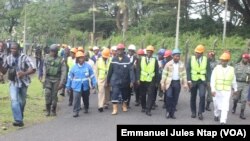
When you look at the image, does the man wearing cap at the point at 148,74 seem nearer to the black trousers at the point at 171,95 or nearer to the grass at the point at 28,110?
the black trousers at the point at 171,95

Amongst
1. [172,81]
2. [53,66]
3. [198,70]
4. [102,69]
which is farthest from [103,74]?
[198,70]

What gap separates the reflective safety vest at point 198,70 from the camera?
14234 mm

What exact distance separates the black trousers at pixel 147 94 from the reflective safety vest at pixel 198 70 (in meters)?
1.40

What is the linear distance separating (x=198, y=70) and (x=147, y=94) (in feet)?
6.24

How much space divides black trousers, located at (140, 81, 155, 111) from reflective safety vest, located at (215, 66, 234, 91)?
2.27 m

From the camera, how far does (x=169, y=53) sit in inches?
616

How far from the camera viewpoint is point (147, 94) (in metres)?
15.4

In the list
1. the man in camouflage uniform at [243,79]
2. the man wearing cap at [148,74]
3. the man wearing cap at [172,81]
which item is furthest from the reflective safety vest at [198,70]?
the man in camouflage uniform at [243,79]

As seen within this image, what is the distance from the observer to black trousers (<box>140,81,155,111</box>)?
14.9 metres

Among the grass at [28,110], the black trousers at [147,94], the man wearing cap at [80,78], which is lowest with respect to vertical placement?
the grass at [28,110]

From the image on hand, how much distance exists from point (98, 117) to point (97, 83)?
219 centimetres

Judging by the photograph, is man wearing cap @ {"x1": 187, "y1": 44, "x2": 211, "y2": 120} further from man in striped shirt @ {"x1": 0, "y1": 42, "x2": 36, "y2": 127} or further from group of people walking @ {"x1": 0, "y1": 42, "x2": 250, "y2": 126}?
man in striped shirt @ {"x1": 0, "y1": 42, "x2": 36, "y2": 127}

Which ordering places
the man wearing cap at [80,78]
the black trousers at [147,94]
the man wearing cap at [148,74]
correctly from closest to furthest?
the man wearing cap at [80,78]
the black trousers at [147,94]
the man wearing cap at [148,74]

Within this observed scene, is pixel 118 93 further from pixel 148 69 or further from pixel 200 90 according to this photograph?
pixel 200 90
